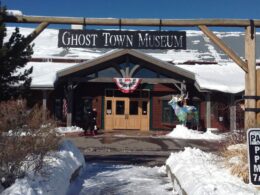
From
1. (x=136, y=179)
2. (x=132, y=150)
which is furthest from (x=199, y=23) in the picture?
(x=132, y=150)

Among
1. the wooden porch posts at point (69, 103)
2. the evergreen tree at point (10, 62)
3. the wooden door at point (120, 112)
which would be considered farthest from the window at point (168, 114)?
the evergreen tree at point (10, 62)

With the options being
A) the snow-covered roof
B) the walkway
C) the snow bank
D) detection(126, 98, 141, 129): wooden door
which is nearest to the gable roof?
the snow-covered roof

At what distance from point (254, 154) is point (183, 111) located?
2114 cm

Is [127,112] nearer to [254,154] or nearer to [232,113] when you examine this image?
[232,113]

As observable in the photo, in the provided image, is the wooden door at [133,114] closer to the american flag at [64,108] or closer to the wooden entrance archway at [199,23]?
the american flag at [64,108]

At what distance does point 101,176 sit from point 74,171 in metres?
1.22

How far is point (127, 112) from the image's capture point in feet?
95.2

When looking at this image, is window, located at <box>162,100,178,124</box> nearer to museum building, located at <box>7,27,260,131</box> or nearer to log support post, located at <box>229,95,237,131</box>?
museum building, located at <box>7,27,260,131</box>

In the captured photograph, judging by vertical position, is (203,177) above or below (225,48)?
below

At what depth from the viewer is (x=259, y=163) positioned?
5.04 meters

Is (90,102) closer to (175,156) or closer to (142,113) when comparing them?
(142,113)

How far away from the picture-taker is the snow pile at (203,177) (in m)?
6.48

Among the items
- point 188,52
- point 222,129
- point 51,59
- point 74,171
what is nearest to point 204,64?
point 188,52

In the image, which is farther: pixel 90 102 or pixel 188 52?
pixel 188 52
